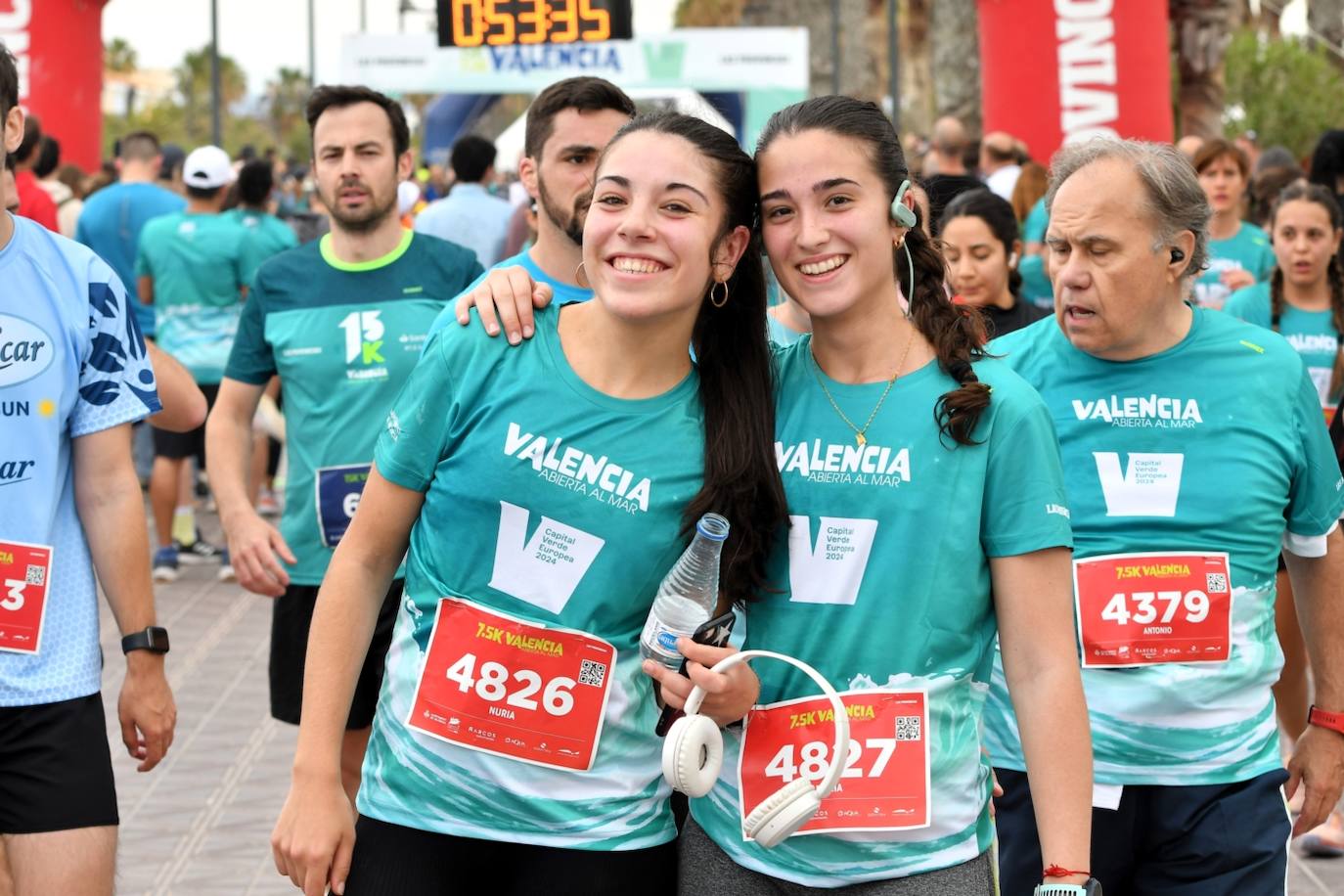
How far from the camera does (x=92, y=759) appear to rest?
3.20 metres

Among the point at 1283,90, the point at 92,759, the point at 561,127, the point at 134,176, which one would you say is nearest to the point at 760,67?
the point at 1283,90

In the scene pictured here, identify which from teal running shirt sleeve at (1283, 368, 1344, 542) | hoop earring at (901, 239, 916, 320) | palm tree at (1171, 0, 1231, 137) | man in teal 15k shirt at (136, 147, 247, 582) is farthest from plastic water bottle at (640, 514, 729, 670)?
palm tree at (1171, 0, 1231, 137)

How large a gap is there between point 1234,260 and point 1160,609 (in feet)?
18.8

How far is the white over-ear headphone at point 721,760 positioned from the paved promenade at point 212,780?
2.91 metres

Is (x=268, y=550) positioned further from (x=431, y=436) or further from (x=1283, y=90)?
(x=1283, y=90)

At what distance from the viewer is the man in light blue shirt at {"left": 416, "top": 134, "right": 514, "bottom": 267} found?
389 inches

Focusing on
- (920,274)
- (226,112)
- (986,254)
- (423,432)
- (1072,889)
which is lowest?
(1072,889)

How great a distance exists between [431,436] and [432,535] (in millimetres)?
148

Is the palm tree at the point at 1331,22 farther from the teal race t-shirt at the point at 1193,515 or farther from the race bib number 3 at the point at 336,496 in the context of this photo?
the teal race t-shirt at the point at 1193,515

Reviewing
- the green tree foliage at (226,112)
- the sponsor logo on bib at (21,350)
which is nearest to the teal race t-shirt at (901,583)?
the sponsor logo on bib at (21,350)

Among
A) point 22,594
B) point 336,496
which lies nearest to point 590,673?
point 22,594

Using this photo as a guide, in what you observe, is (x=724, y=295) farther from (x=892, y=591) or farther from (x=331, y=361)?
(x=331, y=361)

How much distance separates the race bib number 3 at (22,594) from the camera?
3.12 metres

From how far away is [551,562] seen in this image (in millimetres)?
2672
